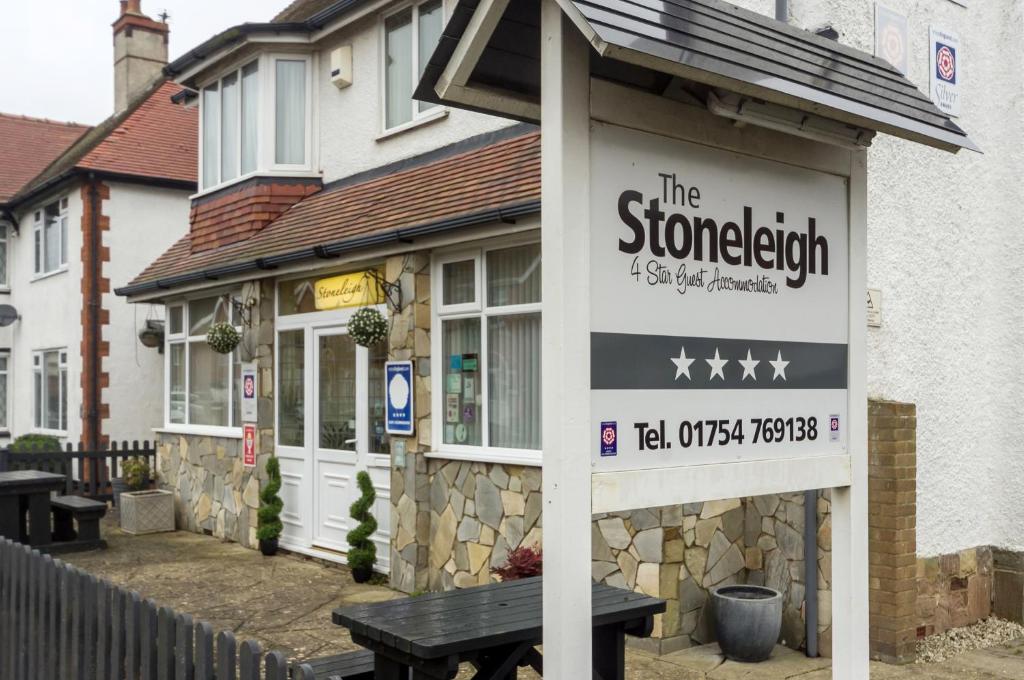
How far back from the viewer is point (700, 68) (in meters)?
2.79

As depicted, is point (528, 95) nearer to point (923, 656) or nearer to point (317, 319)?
point (923, 656)

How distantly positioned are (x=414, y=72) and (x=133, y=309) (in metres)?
8.91

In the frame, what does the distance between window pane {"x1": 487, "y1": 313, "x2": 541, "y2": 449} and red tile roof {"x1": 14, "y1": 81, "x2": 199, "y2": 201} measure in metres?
10.6

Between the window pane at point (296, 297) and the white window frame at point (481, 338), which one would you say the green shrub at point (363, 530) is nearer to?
the white window frame at point (481, 338)

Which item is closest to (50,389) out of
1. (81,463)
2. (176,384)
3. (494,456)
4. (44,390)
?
(44,390)

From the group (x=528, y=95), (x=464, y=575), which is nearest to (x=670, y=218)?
(x=528, y=95)

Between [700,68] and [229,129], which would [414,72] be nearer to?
[229,129]

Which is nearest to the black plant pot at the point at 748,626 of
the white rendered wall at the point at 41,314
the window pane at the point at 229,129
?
the window pane at the point at 229,129

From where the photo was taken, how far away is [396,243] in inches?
324

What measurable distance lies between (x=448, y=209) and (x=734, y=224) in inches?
191

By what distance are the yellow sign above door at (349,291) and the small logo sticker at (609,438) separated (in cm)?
616

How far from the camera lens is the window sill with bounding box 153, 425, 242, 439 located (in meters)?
11.2

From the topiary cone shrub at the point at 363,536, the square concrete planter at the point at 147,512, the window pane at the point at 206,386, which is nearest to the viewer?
the topiary cone shrub at the point at 363,536

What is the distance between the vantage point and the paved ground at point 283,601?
240 inches
